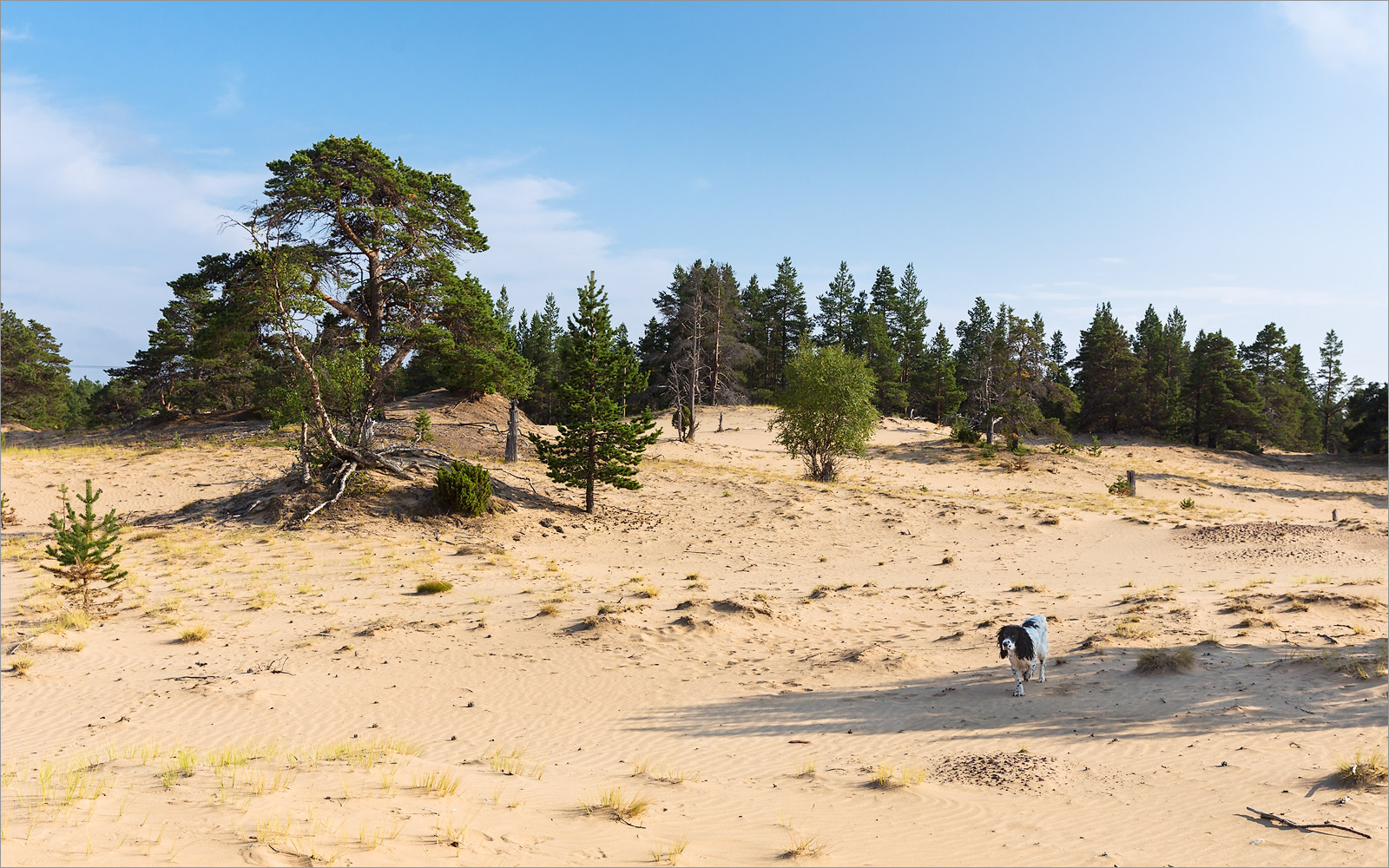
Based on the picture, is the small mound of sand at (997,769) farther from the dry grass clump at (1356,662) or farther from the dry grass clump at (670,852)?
the dry grass clump at (1356,662)

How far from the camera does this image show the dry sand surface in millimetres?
6070

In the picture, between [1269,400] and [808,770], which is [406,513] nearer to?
[808,770]

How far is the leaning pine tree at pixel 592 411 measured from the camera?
24.2 m

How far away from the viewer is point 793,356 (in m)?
46.7

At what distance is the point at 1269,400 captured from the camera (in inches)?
2537

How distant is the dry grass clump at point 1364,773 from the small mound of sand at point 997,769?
252cm

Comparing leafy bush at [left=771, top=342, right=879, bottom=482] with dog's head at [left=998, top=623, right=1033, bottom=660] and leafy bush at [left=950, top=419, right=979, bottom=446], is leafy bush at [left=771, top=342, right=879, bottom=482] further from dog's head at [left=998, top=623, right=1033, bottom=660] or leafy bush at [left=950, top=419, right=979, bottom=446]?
dog's head at [left=998, top=623, right=1033, bottom=660]

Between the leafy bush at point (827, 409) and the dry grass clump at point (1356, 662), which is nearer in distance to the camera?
the dry grass clump at point (1356, 662)

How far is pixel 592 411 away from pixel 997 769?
60.0ft

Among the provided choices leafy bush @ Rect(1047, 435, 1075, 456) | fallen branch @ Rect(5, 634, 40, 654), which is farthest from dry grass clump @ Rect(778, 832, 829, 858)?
leafy bush @ Rect(1047, 435, 1075, 456)

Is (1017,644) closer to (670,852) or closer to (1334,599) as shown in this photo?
(670,852)

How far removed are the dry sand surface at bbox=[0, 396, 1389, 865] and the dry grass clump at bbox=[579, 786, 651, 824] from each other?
0.05 meters

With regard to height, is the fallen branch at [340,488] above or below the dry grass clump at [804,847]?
above

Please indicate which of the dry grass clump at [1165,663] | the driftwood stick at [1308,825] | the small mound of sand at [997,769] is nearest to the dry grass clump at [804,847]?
the small mound of sand at [997,769]
